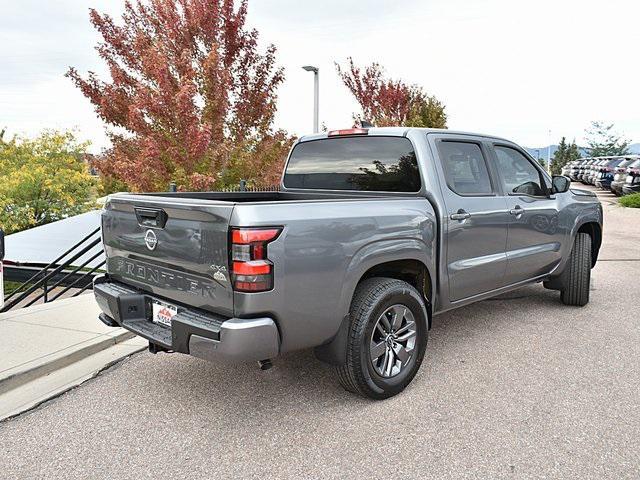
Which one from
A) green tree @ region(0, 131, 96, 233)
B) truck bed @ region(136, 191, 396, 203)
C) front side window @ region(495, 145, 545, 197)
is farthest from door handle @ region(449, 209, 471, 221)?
green tree @ region(0, 131, 96, 233)

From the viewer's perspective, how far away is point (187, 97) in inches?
372

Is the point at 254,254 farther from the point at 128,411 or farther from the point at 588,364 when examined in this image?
the point at 588,364

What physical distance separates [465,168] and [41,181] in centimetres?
1752

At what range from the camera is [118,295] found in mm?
3568

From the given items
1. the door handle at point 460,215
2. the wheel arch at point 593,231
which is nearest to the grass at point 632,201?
the wheel arch at point 593,231

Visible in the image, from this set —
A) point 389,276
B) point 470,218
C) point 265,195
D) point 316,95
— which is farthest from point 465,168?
point 316,95

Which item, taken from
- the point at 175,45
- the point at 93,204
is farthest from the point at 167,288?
the point at 93,204

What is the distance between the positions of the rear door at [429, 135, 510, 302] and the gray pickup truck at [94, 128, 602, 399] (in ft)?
0.05

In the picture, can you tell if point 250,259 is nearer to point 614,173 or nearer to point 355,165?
point 355,165

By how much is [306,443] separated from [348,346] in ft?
2.09

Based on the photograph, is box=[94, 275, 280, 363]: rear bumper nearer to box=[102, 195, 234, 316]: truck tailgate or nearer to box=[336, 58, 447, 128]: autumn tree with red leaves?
box=[102, 195, 234, 316]: truck tailgate

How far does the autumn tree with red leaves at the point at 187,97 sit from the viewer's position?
31.8 feet

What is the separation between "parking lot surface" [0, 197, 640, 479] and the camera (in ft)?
9.24

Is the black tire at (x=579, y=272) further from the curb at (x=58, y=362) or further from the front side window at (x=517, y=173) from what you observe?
the curb at (x=58, y=362)
